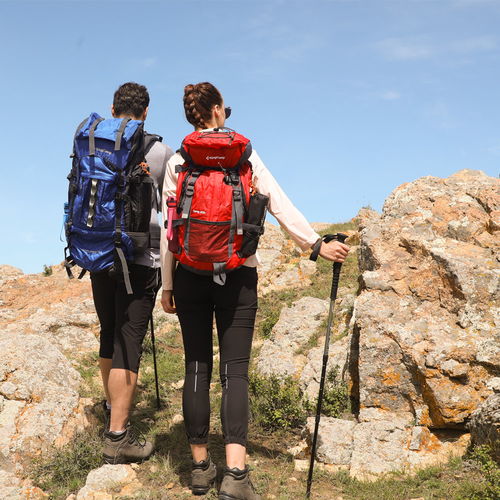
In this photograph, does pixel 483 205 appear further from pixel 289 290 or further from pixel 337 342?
pixel 289 290

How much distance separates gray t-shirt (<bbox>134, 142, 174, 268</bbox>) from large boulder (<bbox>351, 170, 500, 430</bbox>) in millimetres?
2507

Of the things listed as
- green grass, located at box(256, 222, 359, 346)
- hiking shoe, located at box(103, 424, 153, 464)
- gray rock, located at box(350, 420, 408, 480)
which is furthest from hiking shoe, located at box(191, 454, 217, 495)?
green grass, located at box(256, 222, 359, 346)

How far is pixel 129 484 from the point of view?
16.2ft

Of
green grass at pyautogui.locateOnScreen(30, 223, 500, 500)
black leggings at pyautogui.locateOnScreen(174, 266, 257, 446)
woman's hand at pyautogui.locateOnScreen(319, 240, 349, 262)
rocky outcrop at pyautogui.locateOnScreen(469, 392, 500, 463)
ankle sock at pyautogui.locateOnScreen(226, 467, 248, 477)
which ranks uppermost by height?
woman's hand at pyautogui.locateOnScreen(319, 240, 349, 262)

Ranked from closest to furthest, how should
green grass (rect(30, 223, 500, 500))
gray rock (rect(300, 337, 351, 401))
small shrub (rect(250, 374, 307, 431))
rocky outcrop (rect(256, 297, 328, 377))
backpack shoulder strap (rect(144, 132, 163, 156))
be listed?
green grass (rect(30, 223, 500, 500)), backpack shoulder strap (rect(144, 132, 163, 156)), small shrub (rect(250, 374, 307, 431)), gray rock (rect(300, 337, 351, 401)), rocky outcrop (rect(256, 297, 328, 377))

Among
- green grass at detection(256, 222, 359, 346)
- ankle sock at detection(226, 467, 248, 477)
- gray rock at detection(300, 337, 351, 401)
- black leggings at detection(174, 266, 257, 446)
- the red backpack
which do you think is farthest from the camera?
green grass at detection(256, 222, 359, 346)

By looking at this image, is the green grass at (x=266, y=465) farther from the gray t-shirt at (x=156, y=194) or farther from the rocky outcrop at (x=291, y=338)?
the gray t-shirt at (x=156, y=194)

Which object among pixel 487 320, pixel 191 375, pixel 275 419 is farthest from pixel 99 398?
pixel 487 320

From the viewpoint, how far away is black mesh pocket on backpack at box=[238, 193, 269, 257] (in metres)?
4.38

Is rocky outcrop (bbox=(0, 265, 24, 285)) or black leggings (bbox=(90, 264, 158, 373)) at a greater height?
black leggings (bbox=(90, 264, 158, 373))

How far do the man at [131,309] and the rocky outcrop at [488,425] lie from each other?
10.2ft

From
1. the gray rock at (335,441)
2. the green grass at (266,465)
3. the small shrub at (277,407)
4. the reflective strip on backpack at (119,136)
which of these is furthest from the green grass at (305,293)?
the reflective strip on backpack at (119,136)

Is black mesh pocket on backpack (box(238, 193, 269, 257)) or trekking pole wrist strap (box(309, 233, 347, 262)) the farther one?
trekking pole wrist strap (box(309, 233, 347, 262))

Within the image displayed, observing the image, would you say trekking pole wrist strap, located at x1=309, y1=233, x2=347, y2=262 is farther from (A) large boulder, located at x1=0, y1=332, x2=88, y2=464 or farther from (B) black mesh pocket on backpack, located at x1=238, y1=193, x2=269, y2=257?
(A) large boulder, located at x1=0, y1=332, x2=88, y2=464
